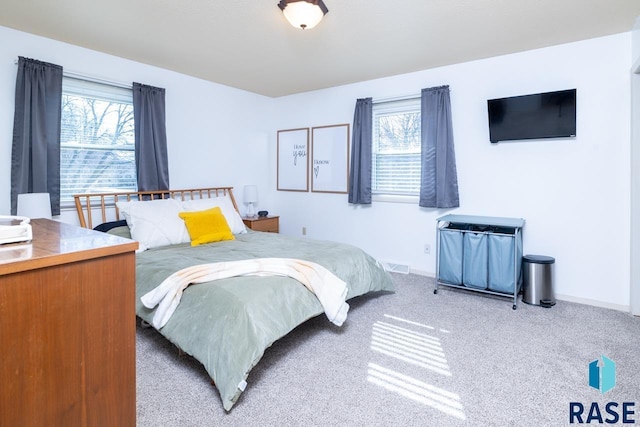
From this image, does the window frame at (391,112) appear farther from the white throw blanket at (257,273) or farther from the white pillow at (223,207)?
the white throw blanket at (257,273)

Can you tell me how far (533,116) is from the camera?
3369 mm

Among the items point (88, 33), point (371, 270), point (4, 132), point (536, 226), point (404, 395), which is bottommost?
point (404, 395)

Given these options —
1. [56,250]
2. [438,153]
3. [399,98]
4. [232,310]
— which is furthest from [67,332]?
[399,98]

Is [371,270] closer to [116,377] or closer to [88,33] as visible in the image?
[116,377]

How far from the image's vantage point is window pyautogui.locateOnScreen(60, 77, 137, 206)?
133 inches

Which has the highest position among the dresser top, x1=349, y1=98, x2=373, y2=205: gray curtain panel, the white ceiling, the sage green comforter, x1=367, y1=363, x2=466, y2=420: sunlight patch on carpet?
the white ceiling

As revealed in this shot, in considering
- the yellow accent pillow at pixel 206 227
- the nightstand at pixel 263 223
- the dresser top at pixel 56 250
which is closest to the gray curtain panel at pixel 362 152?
the nightstand at pixel 263 223

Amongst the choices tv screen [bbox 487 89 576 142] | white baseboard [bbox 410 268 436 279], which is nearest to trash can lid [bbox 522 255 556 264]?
white baseboard [bbox 410 268 436 279]

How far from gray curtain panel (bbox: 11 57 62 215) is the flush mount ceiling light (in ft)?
7.52

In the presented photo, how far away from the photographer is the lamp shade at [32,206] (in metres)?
2.71

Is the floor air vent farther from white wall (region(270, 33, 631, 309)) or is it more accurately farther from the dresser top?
the dresser top

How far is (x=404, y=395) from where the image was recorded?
1.89m

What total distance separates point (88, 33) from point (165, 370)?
115 inches

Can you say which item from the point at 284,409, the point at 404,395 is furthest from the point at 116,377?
the point at 404,395
